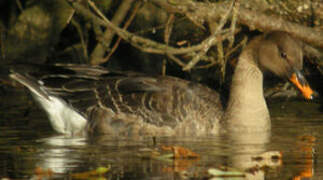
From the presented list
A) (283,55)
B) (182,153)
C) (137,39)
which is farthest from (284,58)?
(182,153)

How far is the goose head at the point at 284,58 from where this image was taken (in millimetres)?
9016

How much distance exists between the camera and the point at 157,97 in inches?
372

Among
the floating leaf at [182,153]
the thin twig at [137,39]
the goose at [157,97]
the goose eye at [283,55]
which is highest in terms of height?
the thin twig at [137,39]

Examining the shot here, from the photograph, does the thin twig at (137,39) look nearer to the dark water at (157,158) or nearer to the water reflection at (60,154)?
the dark water at (157,158)

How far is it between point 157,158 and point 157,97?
2157 millimetres

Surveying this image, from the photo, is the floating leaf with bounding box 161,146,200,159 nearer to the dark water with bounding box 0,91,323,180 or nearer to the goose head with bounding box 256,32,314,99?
the dark water with bounding box 0,91,323,180

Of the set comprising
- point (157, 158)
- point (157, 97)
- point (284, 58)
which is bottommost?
point (157, 158)

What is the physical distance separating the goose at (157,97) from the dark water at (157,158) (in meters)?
0.33

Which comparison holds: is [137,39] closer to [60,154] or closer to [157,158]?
[60,154]

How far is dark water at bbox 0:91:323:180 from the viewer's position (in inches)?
263

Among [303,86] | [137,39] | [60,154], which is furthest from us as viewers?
[137,39]

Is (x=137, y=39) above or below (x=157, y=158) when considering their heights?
above

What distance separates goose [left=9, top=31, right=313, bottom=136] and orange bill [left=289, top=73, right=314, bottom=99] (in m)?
0.01

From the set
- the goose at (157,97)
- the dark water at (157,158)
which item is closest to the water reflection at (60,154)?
the dark water at (157,158)
